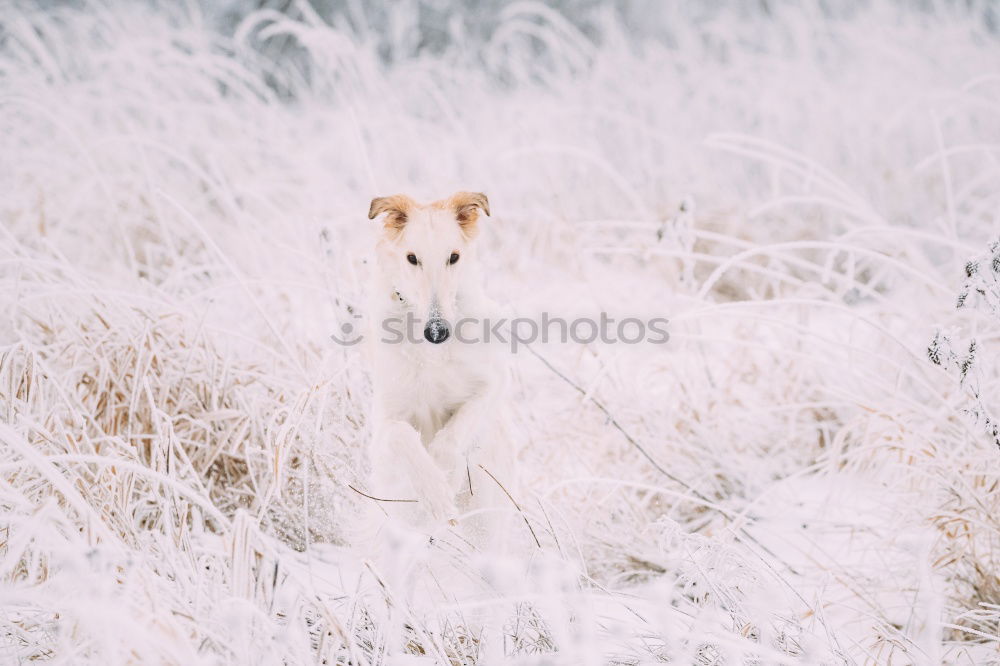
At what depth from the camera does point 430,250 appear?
1.92 meters

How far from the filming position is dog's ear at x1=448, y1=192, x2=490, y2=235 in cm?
205

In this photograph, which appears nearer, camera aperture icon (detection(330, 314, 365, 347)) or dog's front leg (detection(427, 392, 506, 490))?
dog's front leg (detection(427, 392, 506, 490))

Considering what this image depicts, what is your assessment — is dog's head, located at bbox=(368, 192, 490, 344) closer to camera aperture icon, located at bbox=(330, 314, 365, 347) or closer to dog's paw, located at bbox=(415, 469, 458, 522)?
dog's paw, located at bbox=(415, 469, 458, 522)

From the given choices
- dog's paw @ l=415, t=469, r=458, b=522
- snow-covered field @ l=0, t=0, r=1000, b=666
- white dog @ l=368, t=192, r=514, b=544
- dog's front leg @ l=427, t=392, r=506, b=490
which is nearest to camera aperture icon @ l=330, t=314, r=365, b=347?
snow-covered field @ l=0, t=0, r=1000, b=666

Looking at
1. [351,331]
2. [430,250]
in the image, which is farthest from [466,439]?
[351,331]

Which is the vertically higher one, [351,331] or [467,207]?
[467,207]

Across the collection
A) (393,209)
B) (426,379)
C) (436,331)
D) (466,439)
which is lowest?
(466,439)

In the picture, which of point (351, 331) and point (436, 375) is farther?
point (351, 331)

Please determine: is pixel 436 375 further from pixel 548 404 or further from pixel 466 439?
pixel 548 404

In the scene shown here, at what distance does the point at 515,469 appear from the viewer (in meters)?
2.25

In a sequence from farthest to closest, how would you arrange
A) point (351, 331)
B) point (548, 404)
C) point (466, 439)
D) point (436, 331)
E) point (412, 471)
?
point (548, 404)
point (351, 331)
point (466, 439)
point (412, 471)
point (436, 331)

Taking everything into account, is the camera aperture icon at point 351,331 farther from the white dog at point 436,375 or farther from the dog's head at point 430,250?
the dog's head at point 430,250

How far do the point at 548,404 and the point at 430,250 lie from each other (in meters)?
1.80

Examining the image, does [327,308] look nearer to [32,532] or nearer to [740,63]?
[32,532]
